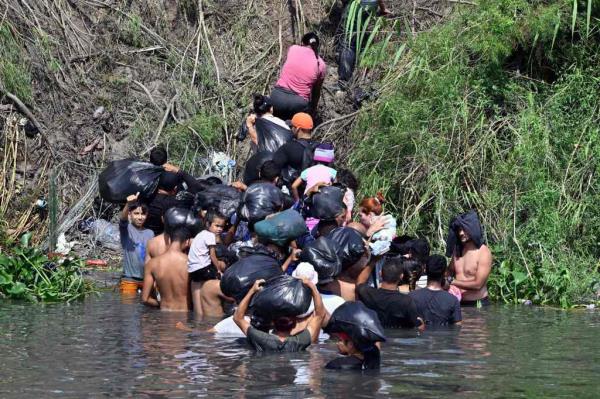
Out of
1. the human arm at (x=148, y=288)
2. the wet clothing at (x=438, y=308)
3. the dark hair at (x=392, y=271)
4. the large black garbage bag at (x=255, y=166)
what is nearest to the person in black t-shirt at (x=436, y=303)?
the wet clothing at (x=438, y=308)

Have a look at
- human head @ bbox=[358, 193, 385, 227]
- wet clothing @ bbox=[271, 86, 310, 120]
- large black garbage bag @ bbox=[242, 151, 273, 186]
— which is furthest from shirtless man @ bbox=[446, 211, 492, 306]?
wet clothing @ bbox=[271, 86, 310, 120]

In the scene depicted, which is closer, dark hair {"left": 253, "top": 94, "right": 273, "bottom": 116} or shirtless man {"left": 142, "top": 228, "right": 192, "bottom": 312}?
shirtless man {"left": 142, "top": 228, "right": 192, "bottom": 312}

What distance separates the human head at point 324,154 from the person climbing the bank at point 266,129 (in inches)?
42.8

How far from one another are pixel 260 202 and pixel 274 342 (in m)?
2.27

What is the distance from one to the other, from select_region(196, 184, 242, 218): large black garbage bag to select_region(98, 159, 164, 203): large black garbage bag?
2.76 ft

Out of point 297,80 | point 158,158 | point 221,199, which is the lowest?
point 221,199

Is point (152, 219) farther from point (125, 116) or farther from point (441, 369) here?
point (441, 369)

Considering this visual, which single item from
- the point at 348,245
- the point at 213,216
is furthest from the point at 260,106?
the point at 348,245

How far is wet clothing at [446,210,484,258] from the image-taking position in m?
12.3

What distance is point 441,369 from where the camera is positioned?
29.3ft

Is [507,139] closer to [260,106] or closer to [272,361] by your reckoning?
[260,106]

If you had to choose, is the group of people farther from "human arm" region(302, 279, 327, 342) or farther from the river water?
the river water

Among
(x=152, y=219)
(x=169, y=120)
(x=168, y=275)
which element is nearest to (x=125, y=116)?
(x=169, y=120)

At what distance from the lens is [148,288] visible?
481 inches
